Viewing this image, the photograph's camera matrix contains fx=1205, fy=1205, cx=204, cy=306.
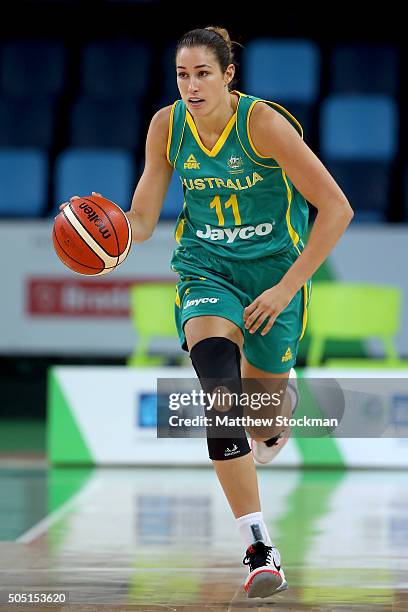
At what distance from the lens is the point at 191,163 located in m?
3.94

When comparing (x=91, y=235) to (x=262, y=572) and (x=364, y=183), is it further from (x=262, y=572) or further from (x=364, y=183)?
(x=364, y=183)

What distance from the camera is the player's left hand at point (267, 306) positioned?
12.3ft

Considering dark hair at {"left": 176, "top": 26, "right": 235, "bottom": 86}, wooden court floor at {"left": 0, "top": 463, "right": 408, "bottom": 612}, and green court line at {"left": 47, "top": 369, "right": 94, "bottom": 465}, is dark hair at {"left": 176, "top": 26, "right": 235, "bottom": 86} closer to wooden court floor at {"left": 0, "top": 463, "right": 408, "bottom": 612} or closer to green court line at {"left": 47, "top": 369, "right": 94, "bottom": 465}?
wooden court floor at {"left": 0, "top": 463, "right": 408, "bottom": 612}

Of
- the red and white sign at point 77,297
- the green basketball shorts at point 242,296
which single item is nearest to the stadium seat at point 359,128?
the red and white sign at point 77,297

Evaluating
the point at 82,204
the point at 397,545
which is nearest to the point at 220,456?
the point at 82,204

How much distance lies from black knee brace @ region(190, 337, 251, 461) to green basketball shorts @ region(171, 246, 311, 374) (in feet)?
0.47

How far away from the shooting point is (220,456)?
3744 millimetres

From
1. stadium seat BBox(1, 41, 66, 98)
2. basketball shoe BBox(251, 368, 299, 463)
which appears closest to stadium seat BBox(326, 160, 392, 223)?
stadium seat BBox(1, 41, 66, 98)

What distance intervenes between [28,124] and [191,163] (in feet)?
21.6

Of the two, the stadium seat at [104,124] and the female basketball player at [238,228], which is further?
the stadium seat at [104,124]

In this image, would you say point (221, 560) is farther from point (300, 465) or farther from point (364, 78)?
point (364, 78)

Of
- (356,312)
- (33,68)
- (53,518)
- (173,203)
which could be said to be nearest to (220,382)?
(53,518)

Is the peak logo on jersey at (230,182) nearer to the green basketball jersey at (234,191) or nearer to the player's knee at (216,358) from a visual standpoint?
the green basketball jersey at (234,191)

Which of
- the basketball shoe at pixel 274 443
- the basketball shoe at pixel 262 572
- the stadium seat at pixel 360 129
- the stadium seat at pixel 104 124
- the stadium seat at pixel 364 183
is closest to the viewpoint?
the basketball shoe at pixel 262 572
